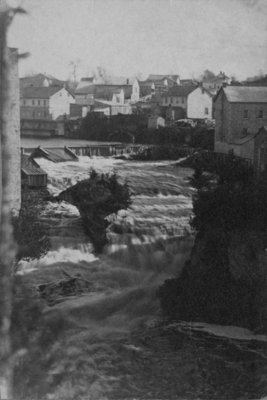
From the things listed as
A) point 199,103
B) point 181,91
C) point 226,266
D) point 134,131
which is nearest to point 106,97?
point 181,91

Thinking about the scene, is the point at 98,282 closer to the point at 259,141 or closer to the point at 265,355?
the point at 265,355

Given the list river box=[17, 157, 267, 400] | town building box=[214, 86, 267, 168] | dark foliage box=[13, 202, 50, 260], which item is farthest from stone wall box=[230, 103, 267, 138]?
dark foliage box=[13, 202, 50, 260]

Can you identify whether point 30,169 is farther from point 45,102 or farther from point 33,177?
point 45,102

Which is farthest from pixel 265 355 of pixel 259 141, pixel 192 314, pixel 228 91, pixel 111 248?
pixel 228 91

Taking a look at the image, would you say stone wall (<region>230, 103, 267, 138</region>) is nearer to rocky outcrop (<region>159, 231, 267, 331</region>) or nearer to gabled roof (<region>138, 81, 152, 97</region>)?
rocky outcrop (<region>159, 231, 267, 331</region>)

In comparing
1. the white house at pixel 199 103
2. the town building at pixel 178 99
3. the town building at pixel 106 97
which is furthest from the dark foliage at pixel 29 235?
the white house at pixel 199 103

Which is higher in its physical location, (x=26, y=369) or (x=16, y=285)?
(x=16, y=285)
